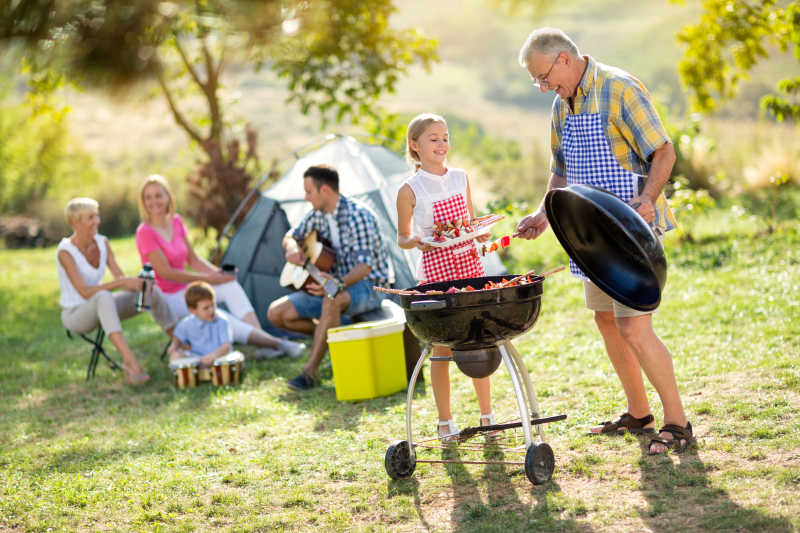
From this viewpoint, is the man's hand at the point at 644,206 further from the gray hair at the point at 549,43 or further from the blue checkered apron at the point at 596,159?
the gray hair at the point at 549,43

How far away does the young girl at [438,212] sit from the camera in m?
4.05

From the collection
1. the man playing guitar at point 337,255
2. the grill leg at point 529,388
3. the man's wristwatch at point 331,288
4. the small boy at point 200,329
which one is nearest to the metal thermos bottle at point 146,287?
the small boy at point 200,329

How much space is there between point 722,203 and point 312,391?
8.04m

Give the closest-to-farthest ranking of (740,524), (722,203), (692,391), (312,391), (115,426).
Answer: (740,524) < (692,391) < (115,426) < (312,391) < (722,203)

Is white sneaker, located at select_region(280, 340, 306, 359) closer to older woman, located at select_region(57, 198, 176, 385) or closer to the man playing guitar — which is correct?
the man playing guitar

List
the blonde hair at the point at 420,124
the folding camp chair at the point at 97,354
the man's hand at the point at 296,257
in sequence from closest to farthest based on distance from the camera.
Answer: the blonde hair at the point at 420,124, the man's hand at the point at 296,257, the folding camp chair at the point at 97,354

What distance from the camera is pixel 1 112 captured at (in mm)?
21484

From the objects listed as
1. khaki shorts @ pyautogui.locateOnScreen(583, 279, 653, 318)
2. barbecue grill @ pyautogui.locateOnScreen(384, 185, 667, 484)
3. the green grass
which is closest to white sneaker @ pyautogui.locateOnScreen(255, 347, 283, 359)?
the green grass

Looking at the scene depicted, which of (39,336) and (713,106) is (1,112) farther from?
(713,106)

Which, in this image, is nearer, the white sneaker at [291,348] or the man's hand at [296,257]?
the man's hand at [296,257]

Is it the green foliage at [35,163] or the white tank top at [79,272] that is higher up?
the green foliage at [35,163]

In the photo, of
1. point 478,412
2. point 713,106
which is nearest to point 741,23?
point 713,106

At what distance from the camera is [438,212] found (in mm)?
4145

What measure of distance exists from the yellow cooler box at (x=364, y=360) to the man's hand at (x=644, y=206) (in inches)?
85.4
